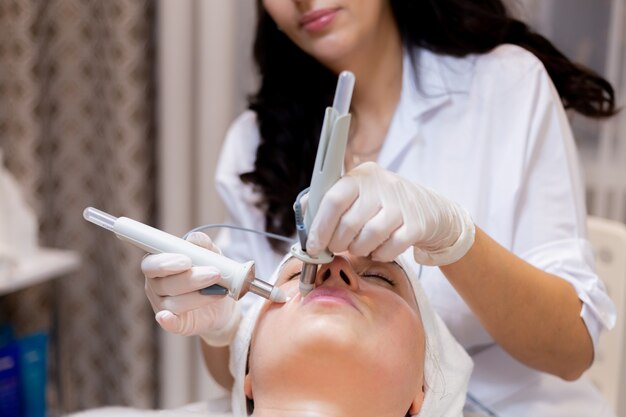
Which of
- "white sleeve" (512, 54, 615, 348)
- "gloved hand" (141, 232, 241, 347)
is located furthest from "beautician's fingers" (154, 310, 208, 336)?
"white sleeve" (512, 54, 615, 348)

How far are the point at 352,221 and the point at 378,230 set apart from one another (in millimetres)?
32

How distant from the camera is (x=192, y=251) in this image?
0.85 m

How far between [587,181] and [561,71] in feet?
1.81

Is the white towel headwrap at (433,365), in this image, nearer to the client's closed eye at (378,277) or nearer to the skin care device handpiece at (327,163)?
the client's closed eye at (378,277)

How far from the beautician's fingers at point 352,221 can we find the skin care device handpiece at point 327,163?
0.02 metres

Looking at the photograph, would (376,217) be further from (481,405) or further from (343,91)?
(481,405)

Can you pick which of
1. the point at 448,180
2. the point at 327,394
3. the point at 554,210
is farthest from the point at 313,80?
the point at 327,394

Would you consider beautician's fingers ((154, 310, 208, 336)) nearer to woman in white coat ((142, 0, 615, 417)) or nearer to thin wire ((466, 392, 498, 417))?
woman in white coat ((142, 0, 615, 417))

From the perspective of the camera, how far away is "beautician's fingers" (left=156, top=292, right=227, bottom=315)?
2.83 feet

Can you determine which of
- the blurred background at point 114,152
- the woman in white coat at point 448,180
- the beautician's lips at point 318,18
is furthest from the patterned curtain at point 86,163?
the beautician's lips at point 318,18

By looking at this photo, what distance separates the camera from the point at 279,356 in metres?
0.84

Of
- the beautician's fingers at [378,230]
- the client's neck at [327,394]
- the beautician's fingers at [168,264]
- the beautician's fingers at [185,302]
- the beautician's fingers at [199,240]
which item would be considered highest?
the beautician's fingers at [378,230]

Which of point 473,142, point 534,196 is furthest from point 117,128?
point 534,196

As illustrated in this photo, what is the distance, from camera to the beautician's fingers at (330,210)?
2.50 ft
